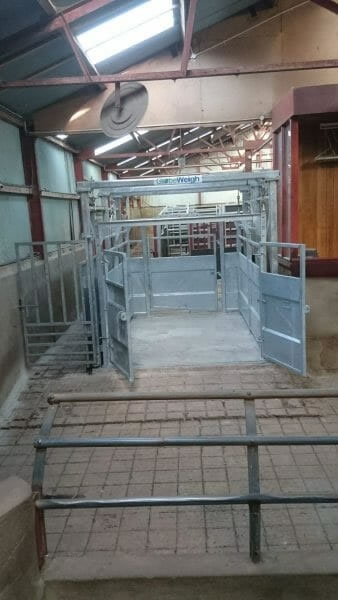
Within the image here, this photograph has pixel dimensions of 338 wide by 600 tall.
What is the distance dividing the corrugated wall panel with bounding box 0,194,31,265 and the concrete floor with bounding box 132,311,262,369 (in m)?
2.45

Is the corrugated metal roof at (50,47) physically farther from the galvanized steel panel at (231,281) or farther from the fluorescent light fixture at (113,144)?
the galvanized steel panel at (231,281)

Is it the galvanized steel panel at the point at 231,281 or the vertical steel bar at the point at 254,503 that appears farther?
the galvanized steel panel at the point at 231,281

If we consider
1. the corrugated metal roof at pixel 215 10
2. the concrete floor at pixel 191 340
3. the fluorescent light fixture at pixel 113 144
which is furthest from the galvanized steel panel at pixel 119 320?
the fluorescent light fixture at pixel 113 144

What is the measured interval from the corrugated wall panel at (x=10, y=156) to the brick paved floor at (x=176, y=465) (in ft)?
10.0

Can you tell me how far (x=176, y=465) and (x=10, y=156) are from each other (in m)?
5.51

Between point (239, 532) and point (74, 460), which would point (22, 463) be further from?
point (239, 532)

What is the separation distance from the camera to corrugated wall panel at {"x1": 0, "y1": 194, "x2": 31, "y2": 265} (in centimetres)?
690

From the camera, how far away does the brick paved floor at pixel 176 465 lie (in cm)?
336

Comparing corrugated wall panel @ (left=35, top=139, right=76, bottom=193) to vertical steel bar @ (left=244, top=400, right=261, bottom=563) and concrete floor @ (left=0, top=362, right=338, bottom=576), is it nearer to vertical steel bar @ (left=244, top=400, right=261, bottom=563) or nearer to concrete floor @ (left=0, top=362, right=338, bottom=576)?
concrete floor @ (left=0, top=362, right=338, bottom=576)

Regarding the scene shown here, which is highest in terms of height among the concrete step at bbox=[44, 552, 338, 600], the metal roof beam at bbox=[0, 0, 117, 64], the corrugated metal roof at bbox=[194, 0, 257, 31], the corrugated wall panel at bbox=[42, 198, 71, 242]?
the corrugated metal roof at bbox=[194, 0, 257, 31]

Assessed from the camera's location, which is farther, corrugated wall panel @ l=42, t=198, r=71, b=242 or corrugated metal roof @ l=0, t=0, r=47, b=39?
corrugated wall panel @ l=42, t=198, r=71, b=242

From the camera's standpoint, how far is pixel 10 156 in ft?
24.5

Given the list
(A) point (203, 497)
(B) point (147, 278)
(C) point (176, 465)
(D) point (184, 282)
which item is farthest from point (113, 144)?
(A) point (203, 497)

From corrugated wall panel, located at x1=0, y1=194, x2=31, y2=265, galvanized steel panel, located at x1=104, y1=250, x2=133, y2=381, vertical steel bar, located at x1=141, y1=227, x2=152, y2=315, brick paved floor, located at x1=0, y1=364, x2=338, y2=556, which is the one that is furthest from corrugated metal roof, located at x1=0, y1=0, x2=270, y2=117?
brick paved floor, located at x1=0, y1=364, x2=338, y2=556
